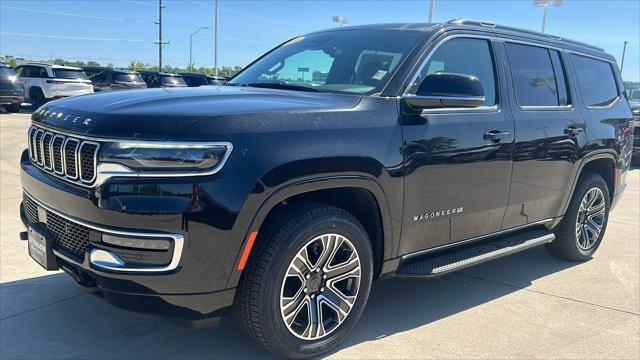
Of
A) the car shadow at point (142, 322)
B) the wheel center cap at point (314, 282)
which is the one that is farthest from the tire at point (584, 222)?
the wheel center cap at point (314, 282)

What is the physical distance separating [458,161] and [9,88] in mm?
19123

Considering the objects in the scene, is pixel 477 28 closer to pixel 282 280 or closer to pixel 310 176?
pixel 310 176

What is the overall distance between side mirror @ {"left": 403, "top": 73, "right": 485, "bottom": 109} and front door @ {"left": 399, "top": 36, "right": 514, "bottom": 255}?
0.13 metres

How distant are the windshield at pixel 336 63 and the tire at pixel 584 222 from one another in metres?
2.50

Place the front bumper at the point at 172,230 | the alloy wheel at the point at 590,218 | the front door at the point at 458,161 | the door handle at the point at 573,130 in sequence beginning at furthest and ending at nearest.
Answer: the alloy wheel at the point at 590,218
the door handle at the point at 573,130
the front door at the point at 458,161
the front bumper at the point at 172,230

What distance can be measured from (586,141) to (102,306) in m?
4.16

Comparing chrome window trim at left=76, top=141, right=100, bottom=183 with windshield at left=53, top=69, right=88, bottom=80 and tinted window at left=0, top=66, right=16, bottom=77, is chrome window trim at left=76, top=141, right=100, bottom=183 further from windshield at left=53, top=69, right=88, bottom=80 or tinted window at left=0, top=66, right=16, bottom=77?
windshield at left=53, top=69, right=88, bottom=80

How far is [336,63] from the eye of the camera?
3930 millimetres

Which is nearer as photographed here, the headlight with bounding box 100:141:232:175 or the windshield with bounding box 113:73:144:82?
the headlight with bounding box 100:141:232:175

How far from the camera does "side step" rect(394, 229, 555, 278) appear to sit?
358 centimetres

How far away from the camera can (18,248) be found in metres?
4.73

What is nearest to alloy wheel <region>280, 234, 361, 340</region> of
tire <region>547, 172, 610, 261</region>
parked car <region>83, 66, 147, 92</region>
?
tire <region>547, 172, 610, 261</region>

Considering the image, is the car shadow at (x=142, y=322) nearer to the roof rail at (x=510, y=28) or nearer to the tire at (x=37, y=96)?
the roof rail at (x=510, y=28)

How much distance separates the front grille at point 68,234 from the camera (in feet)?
8.89
